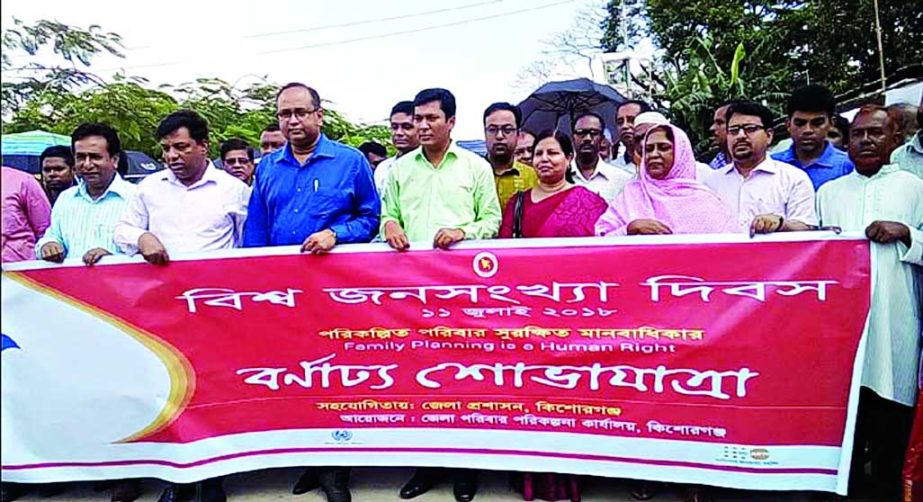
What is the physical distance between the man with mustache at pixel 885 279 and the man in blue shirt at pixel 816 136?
20.2 inches

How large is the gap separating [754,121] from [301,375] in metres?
2.39

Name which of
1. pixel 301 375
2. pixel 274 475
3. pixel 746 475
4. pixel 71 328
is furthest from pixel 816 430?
pixel 71 328

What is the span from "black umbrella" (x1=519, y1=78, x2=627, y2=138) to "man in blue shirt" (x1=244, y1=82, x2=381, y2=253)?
4242 millimetres

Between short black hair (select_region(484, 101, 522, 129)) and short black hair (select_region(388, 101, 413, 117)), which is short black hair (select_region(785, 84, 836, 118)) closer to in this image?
short black hair (select_region(484, 101, 522, 129))

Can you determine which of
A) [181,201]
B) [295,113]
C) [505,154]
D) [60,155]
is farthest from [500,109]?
[60,155]

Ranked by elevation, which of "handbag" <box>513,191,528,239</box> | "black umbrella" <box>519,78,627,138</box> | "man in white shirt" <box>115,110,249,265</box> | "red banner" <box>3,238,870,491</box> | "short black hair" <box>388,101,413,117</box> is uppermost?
"black umbrella" <box>519,78,627,138</box>

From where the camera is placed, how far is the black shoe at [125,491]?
139 inches

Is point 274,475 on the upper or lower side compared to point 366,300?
lower

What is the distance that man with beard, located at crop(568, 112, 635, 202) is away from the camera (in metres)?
4.36

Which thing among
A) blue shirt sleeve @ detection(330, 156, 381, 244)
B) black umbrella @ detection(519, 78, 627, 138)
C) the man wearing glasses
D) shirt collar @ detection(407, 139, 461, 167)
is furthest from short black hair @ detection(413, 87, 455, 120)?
black umbrella @ detection(519, 78, 627, 138)

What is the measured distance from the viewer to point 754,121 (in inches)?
140

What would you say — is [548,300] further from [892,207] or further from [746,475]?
[892,207]

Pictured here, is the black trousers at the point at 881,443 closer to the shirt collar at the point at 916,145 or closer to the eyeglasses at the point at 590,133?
the shirt collar at the point at 916,145

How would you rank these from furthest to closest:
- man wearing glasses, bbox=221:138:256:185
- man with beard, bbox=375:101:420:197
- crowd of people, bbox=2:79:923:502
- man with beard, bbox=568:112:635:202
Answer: man wearing glasses, bbox=221:138:256:185 → man with beard, bbox=375:101:420:197 → man with beard, bbox=568:112:635:202 → crowd of people, bbox=2:79:923:502
